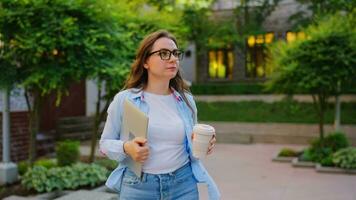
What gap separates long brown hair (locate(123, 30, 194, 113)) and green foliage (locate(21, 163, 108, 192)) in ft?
14.9

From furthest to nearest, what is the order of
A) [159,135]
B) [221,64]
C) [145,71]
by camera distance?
[221,64] < [145,71] < [159,135]

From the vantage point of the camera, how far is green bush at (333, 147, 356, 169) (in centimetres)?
954

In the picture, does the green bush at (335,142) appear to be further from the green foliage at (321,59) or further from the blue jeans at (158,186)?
the blue jeans at (158,186)

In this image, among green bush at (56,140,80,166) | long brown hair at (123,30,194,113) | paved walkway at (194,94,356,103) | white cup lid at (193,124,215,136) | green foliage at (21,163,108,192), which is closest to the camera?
white cup lid at (193,124,215,136)

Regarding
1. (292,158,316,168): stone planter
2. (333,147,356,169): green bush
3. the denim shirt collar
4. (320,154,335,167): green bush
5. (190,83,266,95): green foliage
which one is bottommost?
(292,158,316,168): stone planter

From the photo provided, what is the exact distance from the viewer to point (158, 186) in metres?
2.80

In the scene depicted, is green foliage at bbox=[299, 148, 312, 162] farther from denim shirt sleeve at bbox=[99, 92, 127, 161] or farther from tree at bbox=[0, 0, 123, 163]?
denim shirt sleeve at bbox=[99, 92, 127, 161]

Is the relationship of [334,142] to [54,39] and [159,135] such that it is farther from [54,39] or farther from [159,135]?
[159,135]

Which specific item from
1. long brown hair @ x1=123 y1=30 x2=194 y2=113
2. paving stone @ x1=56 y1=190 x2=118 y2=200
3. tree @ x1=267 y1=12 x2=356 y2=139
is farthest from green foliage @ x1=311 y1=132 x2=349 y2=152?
long brown hair @ x1=123 y1=30 x2=194 y2=113

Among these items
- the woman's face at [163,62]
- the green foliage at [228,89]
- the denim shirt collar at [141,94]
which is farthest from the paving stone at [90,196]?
the green foliage at [228,89]

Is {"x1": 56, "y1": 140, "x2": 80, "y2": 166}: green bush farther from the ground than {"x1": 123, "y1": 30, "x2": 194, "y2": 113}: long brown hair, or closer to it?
closer to it

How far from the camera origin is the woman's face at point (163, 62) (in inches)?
113

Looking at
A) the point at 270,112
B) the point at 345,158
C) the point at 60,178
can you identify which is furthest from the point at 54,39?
the point at 270,112

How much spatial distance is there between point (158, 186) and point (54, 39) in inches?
171
